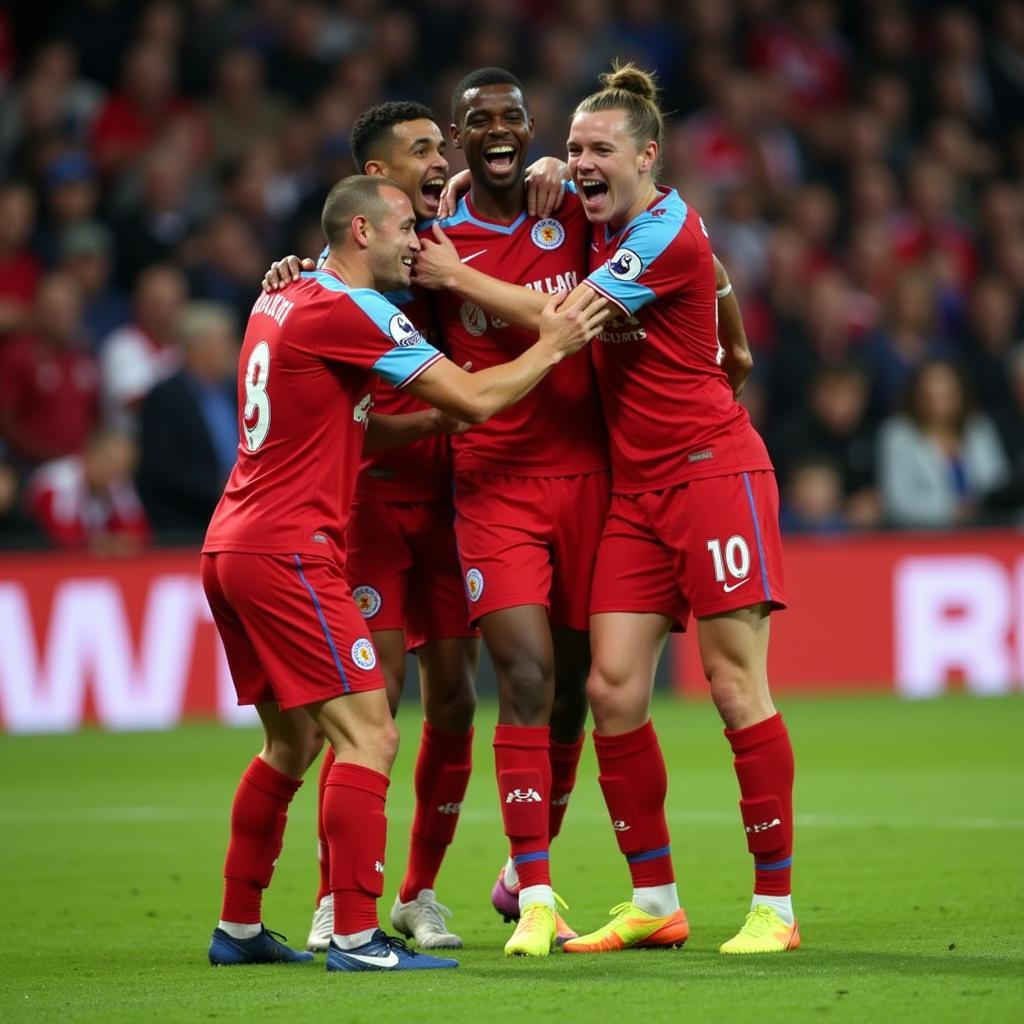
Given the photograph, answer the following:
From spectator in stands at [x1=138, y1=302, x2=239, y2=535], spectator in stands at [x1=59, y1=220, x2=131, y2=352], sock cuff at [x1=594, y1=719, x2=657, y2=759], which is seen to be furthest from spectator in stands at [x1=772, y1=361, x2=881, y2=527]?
sock cuff at [x1=594, y1=719, x2=657, y2=759]

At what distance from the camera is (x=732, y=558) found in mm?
5809

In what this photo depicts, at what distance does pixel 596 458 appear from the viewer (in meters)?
6.23

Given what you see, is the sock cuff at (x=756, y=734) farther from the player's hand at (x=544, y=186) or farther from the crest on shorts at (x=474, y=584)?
the player's hand at (x=544, y=186)

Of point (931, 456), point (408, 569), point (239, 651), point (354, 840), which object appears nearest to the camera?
point (354, 840)

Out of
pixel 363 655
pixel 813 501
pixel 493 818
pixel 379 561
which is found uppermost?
pixel 813 501

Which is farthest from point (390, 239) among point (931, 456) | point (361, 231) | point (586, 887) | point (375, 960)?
point (931, 456)

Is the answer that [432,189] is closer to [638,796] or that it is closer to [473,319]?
[473,319]

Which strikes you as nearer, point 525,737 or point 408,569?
point 525,737

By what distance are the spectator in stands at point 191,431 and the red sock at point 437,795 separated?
18.5 feet

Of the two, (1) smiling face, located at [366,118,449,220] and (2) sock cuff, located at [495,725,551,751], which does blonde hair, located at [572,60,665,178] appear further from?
(2) sock cuff, located at [495,725,551,751]

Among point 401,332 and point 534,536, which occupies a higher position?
point 401,332

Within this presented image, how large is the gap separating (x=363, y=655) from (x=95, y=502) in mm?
7338

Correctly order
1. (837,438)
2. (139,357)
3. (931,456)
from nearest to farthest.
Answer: (139,357) < (931,456) < (837,438)

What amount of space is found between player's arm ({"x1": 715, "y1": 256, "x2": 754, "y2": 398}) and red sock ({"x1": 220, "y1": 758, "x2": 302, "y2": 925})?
189 cm
